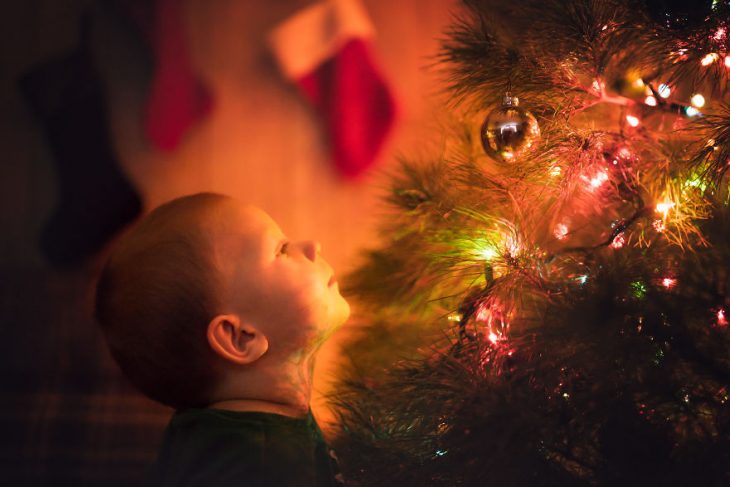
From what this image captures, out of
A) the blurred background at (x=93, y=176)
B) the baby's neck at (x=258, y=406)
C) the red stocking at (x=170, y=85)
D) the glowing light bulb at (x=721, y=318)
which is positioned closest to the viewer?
the glowing light bulb at (x=721, y=318)

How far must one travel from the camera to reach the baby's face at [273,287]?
2.56ft

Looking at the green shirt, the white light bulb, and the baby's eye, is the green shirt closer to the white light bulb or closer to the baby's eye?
the baby's eye

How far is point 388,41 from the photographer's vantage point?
142 cm

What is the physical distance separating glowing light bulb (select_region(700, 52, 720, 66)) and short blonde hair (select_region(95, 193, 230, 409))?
533 mm

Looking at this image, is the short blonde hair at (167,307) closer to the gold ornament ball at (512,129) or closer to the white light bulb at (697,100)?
the gold ornament ball at (512,129)

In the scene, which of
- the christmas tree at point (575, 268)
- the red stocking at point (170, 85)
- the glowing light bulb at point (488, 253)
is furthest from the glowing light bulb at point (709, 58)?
the red stocking at point (170, 85)

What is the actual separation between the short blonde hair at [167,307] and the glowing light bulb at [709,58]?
0.53 meters

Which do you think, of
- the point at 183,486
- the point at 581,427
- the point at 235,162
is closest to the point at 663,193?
the point at 581,427

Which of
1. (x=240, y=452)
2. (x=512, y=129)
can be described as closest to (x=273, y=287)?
(x=240, y=452)

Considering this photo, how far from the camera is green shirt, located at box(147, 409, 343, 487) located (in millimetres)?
718

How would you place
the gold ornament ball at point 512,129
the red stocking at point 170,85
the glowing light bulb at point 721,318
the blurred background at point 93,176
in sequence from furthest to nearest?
the red stocking at point 170,85 → the blurred background at point 93,176 → the gold ornament ball at point 512,129 → the glowing light bulb at point 721,318

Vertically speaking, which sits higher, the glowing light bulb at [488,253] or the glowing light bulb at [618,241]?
the glowing light bulb at [618,241]

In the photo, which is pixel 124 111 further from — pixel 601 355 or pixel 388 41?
pixel 601 355

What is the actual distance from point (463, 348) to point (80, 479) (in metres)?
0.75
